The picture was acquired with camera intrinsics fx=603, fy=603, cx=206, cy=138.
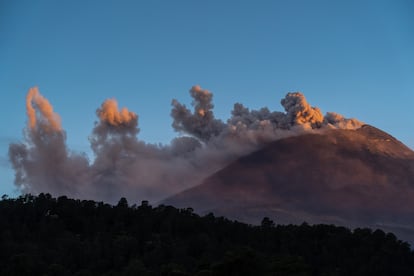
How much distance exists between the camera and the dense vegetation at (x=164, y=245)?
1594 inches

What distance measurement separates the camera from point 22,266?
40.5 m

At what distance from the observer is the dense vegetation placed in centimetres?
4050

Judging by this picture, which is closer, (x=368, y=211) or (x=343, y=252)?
(x=343, y=252)

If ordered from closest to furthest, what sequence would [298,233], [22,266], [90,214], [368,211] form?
[22,266] < [298,233] < [90,214] < [368,211]

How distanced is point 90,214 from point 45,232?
33.8 feet

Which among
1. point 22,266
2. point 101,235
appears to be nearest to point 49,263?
point 22,266

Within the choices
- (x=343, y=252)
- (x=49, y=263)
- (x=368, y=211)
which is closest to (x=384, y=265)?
(x=343, y=252)

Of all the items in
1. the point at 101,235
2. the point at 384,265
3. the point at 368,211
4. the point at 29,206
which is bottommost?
the point at 384,265

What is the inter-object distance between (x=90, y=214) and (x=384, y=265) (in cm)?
3269

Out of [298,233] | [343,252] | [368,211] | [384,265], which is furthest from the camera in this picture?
[368,211]

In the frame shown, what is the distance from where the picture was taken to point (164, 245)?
51.4 m

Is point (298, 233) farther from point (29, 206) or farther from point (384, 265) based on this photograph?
point (29, 206)

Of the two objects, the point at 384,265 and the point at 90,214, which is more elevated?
the point at 90,214

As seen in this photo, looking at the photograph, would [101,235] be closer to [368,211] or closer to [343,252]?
[343,252]
